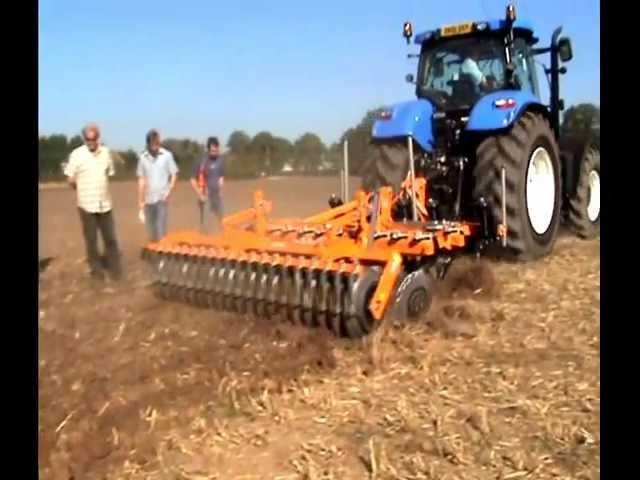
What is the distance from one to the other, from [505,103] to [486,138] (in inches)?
10.2

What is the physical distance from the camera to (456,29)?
5.50 meters

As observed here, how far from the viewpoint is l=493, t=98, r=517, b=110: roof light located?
193 inches

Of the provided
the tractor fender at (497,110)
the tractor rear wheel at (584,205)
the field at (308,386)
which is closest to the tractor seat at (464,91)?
the tractor fender at (497,110)

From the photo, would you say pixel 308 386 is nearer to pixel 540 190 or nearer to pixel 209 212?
pixel 209 212

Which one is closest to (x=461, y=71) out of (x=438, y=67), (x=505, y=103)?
(x=438, y=67)

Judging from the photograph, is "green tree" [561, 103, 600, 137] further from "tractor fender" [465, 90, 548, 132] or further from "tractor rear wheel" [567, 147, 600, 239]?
"tractor fender" [465, 90, 548, 132]

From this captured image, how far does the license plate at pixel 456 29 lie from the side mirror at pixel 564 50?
0.76 meters

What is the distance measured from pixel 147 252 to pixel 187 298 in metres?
0.46

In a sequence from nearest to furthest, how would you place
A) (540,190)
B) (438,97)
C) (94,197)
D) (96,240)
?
1. (94,197)
2. (96,240)
3. (540,190)
4. (438,97)

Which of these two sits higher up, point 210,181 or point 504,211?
point 210,181

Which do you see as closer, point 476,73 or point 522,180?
point 522,180

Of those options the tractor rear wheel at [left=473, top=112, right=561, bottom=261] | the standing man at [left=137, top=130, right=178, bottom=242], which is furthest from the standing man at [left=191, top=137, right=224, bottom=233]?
the tractor rear wheel at [left=473, top=112, right=561, bottom=261]

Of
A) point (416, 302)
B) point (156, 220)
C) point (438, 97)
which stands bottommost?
point (416, 302)
